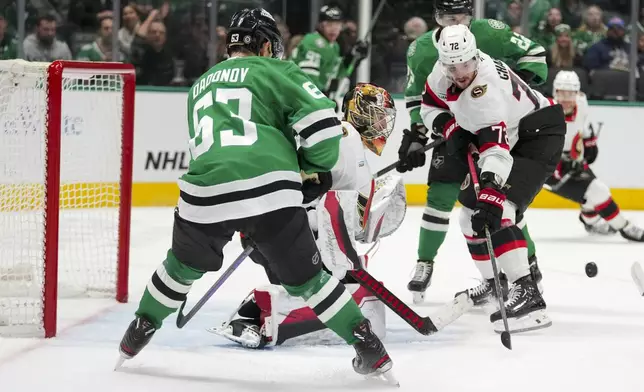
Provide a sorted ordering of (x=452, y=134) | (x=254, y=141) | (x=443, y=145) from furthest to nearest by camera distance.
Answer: (x=443, y=145) → (x=452, y=134) → (x=254, y=141)

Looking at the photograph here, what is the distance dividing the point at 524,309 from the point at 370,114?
32.1 inches

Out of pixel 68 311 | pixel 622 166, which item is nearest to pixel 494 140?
pixel 68 311

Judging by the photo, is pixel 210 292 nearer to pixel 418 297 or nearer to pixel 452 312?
pixel 452 312

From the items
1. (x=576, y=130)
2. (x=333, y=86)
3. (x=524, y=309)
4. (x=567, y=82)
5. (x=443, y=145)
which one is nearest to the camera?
(x=524, y=309)

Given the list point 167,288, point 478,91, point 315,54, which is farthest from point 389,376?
point 315,54

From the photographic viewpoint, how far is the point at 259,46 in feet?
10.0

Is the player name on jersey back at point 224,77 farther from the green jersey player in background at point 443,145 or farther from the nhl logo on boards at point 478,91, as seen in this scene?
the green jersey player in background at point 443,145

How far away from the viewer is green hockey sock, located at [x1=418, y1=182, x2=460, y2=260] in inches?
175

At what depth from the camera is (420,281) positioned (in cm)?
438

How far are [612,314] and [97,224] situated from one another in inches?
83.1

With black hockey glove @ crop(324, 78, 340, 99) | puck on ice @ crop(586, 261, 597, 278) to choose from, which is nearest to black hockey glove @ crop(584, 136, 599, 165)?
puck on ice @ crop(586, 261, 597, 278)

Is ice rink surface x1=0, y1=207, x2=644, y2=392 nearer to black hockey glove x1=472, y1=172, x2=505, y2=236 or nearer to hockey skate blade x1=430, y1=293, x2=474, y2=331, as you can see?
hockey skate blade x1=430, y1=293, x2=474, y2=331

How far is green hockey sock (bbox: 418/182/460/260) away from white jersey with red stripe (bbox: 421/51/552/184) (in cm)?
58

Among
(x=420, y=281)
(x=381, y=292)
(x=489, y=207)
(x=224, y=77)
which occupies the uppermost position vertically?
(x=224, y=77)
